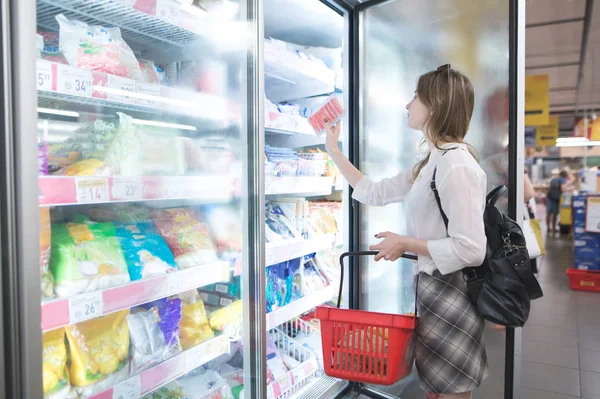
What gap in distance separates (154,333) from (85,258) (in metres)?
0.42

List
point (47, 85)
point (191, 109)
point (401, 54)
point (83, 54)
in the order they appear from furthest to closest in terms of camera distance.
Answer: point (401, 54), point (191, 109), point (83, 54), point (47, 85)

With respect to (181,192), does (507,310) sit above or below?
below

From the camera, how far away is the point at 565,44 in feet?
23.4

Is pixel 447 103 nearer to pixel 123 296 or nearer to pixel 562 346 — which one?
pixel 123 296

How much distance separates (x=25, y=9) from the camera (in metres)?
0.97

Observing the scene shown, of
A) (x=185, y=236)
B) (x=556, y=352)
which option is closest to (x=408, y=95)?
(x=185, y=236)

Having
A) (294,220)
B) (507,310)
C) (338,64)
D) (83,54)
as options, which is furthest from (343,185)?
(83,54)

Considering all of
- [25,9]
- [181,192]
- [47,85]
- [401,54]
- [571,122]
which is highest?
[571,122]

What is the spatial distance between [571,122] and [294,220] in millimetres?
21752

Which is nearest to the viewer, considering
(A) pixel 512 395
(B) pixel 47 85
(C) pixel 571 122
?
(B) pixel 47 85

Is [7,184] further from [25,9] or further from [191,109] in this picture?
[191,109]

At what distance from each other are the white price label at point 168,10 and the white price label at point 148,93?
23cm

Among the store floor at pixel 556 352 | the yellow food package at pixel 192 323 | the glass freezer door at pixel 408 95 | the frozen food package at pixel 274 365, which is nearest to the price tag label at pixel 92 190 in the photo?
the yellow food package at pixel 192 323

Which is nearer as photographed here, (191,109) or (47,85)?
(47,85)
